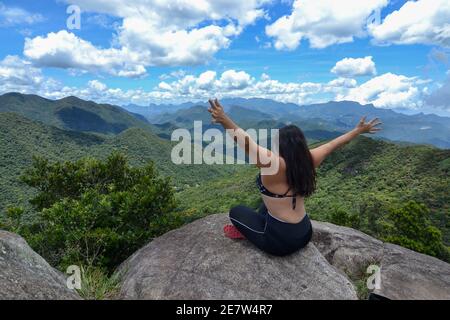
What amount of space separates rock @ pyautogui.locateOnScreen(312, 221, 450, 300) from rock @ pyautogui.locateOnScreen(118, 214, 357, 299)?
3.68ft

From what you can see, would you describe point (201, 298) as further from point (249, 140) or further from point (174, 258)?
point (249, 140)

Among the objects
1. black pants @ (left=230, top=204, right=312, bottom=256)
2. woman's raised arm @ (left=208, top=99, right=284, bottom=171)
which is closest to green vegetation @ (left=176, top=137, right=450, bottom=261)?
black pants @ (left=230, top=204, right=312, bottom=256)

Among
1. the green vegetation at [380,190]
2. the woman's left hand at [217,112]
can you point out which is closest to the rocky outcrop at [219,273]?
the woman's left hand at [217,112]

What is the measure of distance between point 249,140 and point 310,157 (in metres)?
1.47

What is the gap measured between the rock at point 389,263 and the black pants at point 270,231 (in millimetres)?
1911

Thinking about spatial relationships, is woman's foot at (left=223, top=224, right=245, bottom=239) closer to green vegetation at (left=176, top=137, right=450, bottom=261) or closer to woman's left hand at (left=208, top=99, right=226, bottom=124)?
woman's left hand at (left=208, top=99, right=226, bottom=124)

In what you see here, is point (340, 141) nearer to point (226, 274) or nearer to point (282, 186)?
point (282, 186)

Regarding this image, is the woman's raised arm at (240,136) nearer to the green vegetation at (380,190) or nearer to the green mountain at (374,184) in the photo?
the green vegetation at (380,190)

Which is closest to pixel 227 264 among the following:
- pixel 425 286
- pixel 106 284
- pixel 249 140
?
pixel 106 284

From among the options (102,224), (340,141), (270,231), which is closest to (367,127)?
(340,141)

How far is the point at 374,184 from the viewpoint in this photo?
10331cm

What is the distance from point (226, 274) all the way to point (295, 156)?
2622 mm

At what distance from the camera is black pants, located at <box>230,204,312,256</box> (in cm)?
637
